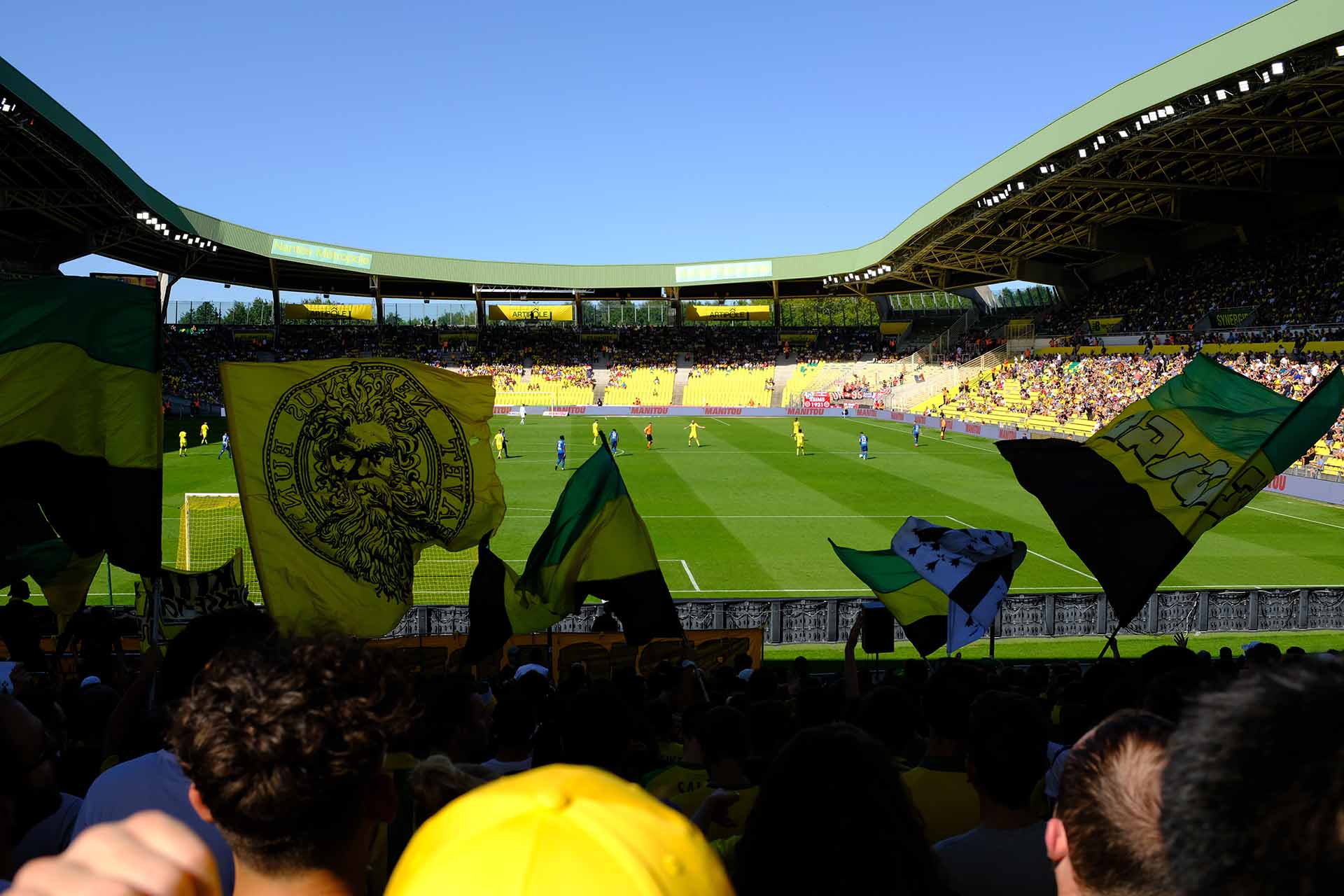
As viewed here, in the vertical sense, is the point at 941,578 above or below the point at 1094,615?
above

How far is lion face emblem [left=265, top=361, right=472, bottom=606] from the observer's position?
25.0 feet

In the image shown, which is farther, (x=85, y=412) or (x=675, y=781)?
(x=85, y=412)

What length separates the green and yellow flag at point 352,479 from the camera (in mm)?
7383

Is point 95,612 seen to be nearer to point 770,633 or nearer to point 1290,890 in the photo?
point 770,633

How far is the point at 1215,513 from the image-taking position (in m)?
8.55

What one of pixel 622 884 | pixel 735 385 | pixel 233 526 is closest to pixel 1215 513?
pixel 622 884

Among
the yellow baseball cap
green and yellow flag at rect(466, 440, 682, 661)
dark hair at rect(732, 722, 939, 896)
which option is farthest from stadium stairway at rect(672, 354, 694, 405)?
the yellow baseball cap

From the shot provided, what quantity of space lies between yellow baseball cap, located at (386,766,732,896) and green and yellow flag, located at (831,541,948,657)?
9.23 metres

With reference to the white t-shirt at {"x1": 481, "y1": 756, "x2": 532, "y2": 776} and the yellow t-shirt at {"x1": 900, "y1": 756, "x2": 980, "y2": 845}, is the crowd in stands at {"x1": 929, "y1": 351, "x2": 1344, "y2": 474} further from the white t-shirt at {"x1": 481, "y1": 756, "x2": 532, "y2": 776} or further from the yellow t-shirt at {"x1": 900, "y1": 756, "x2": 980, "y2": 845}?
the white t-shirt at {"x1": 481, "y1": 756, "x2": 532, "y2": 776}

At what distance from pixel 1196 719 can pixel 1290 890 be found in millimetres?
283

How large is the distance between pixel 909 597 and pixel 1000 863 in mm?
7887

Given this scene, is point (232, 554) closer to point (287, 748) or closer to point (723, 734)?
point (723, 734)

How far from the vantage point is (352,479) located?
7922mm

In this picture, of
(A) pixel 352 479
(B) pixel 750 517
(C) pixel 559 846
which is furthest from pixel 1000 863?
(B) pixel 750 517
